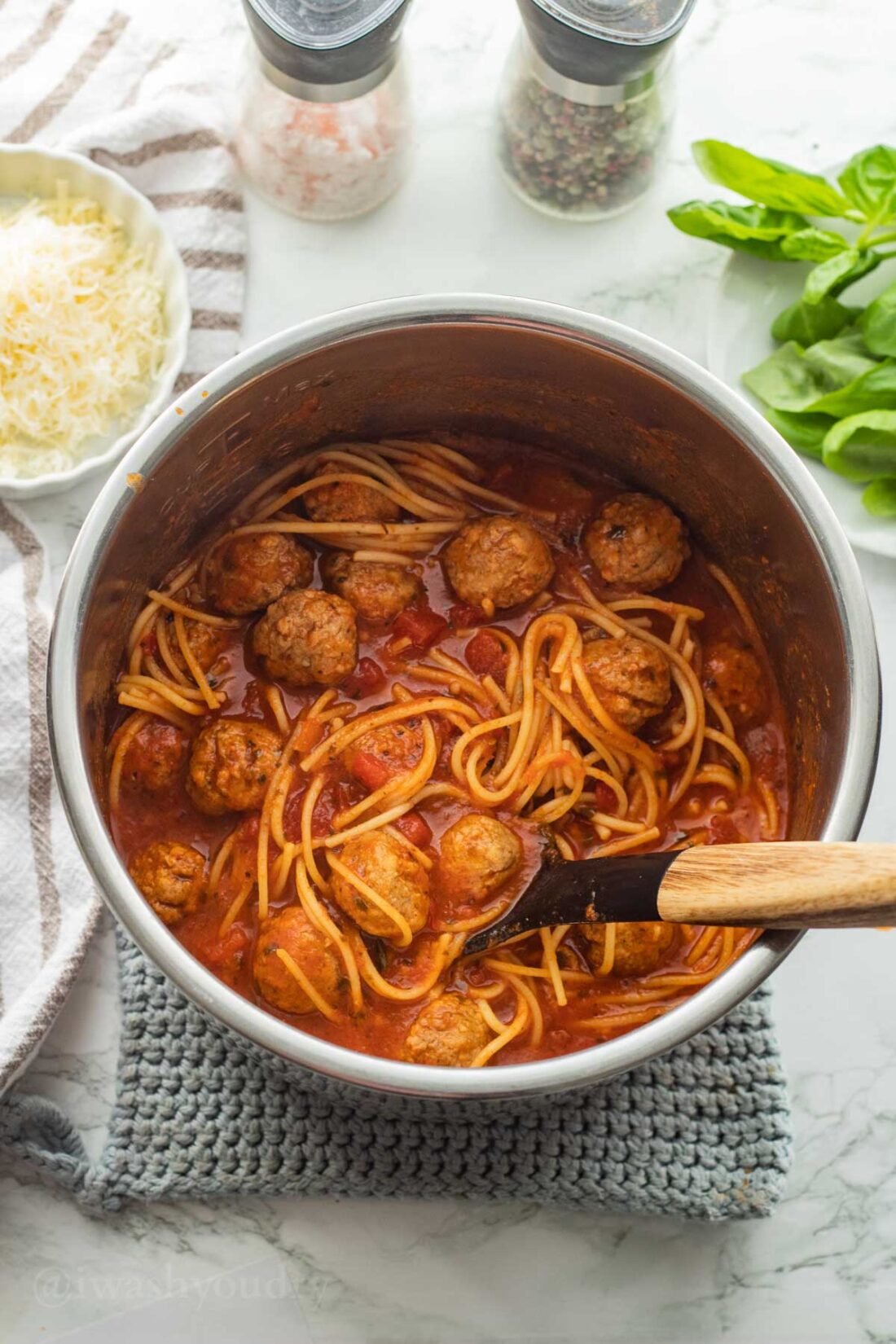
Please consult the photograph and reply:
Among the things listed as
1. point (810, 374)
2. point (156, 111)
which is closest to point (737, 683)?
point (810, 374)

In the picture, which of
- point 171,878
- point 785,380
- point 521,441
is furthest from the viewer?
point 785,380

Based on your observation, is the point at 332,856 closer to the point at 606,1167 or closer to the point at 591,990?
the point at 591,990

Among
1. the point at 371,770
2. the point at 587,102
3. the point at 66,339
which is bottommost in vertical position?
the point at 371,770

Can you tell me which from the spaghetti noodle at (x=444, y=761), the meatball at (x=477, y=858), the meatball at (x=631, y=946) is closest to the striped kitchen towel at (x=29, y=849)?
the spaghetti noodle at (x=444, y=761)

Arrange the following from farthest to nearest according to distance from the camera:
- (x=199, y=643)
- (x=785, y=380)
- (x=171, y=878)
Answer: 1. (x=785, y=380)
2. (x=199, y=643)
3. (x=171, y=878)

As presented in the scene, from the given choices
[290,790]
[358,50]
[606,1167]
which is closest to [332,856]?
[290,790]

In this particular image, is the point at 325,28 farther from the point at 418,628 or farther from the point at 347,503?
the point at 418,628

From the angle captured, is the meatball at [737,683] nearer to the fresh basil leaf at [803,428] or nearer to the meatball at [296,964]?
the fresh basil leaf at [803,428]
